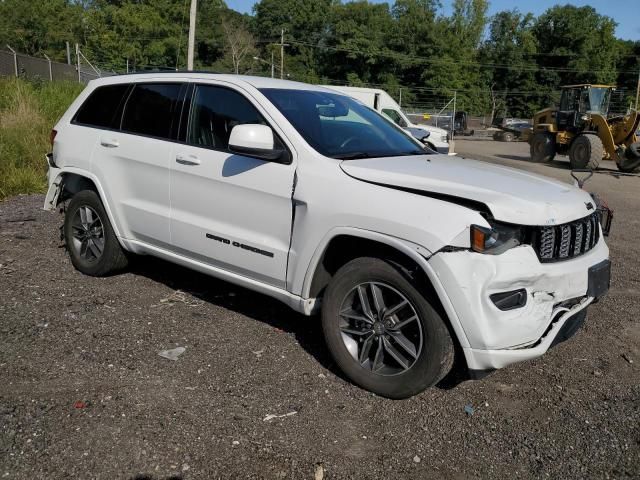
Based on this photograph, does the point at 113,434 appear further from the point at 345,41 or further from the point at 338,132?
the point at 345,41

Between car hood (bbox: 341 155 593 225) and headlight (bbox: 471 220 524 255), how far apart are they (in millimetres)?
69

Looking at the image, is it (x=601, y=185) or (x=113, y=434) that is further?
(x=601, y=185)

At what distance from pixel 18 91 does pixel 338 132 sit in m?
10.4

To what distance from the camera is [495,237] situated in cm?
306

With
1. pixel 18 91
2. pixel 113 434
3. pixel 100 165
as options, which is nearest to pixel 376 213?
pixel 113 434

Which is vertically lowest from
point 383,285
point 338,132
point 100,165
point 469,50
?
point 383,285

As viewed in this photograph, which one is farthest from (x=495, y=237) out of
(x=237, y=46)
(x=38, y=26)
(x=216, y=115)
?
(x=38, y=26)

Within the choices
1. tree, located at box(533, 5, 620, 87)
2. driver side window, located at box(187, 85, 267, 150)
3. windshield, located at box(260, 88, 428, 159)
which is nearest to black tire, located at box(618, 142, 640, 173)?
windshield, located at box(260, 88, 428, 159)

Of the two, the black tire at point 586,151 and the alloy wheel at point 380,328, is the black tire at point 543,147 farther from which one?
the alloy wheel at point 380,328

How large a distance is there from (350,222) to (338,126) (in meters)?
1.11

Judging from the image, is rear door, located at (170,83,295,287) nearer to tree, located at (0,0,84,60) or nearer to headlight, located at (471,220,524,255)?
headlight, located at (471,220,524,255)

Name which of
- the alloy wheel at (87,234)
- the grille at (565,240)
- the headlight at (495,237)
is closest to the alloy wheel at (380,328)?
the headlight at (495,237)

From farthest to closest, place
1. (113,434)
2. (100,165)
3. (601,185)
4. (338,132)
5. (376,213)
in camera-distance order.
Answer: (601,185), (100,165), (338,132), (376,213), (113,434)

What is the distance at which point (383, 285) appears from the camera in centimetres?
333
